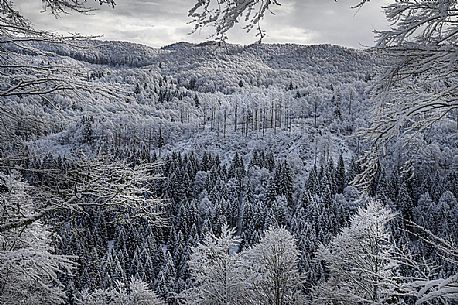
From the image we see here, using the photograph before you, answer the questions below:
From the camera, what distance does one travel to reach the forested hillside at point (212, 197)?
3730 mm

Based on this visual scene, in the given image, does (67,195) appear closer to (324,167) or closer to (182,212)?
(182,212)

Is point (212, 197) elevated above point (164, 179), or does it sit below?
below

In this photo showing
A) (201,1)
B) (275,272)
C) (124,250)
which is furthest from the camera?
(124,250)

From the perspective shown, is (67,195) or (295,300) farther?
(295,300)

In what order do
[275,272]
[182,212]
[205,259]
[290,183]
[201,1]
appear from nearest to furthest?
[201,1]
[275,272]
[205,259]
[182,212]
[290,183]

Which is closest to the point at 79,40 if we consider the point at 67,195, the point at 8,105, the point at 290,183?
the point at 8,105

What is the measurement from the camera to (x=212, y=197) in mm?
53469

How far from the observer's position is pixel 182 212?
4712 centimetres

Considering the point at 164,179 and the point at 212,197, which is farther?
the point at 212,197

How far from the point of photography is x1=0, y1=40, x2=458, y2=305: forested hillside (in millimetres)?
3730

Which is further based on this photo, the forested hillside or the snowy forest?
the forested hillside

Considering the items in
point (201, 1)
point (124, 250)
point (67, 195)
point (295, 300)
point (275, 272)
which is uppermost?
point (201, 1)

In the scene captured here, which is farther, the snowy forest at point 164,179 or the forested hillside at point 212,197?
the forested hillside at point 212,197

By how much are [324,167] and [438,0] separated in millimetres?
59972
